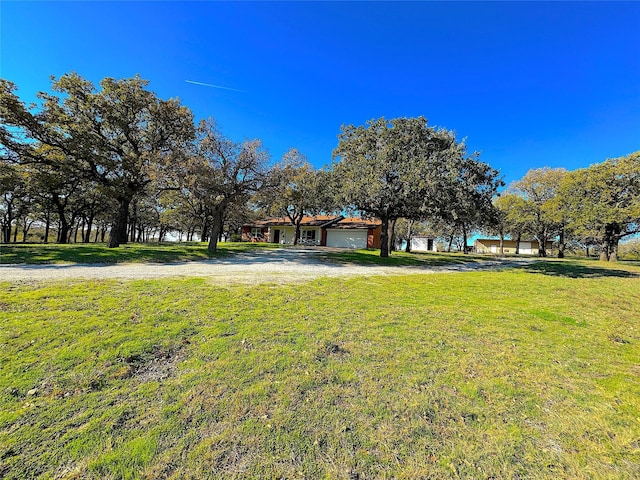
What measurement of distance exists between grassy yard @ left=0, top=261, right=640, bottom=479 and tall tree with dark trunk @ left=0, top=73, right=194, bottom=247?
12.5 metres

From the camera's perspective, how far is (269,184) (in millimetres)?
16219

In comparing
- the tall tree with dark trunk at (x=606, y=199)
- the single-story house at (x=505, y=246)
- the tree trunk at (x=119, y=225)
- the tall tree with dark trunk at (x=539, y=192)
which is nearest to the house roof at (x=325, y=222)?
the tall tree with dark trunk at (x=539, y=192)

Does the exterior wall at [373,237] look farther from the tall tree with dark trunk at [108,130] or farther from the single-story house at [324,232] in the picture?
the tall tree with dark trunk at [108,130]

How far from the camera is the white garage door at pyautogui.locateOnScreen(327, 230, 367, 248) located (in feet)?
109

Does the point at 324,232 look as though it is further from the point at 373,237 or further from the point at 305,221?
the point at 373,237

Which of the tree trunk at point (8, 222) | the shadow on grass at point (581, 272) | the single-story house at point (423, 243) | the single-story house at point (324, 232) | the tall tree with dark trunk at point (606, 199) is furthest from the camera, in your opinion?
the single-story house at point (423, 243)

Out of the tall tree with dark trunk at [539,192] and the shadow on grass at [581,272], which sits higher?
the tall tree with dark trunk at [539,192]

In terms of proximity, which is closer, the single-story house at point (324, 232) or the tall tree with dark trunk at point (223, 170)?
the tall tree with dark trunk at point (223, 170)

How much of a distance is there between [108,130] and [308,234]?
2270 centimetres

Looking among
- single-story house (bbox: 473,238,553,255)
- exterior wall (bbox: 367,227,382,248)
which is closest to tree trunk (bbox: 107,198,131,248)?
exterior wall (bbox: 367,227,382,248)

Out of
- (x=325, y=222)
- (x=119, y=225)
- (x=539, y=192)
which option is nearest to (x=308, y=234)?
(x=325, y=222)

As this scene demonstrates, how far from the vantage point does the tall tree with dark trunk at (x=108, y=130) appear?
14555mm

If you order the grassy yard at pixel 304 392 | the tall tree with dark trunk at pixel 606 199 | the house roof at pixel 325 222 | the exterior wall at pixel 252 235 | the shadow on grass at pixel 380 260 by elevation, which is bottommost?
the grassy yard at pixel 304 392

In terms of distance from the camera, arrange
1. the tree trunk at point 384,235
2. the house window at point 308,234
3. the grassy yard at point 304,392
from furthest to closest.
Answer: the house window at point 308,234
the tree trunk at point 384,235
the grassy yard at point 304,392
